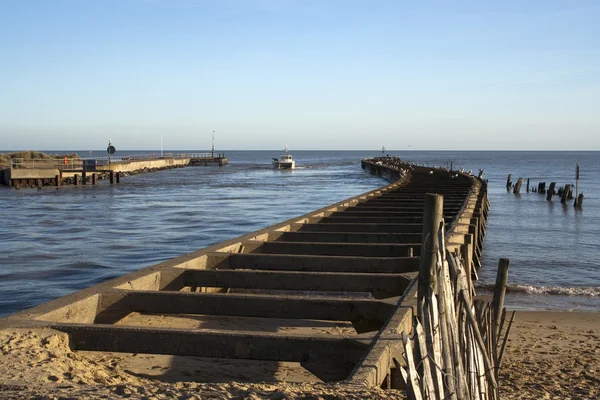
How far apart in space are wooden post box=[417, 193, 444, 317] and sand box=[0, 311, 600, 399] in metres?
1.46

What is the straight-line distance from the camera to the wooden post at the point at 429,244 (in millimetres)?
5250

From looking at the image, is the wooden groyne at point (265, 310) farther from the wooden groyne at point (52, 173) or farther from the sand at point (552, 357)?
the wooden groyne at point (52, 173)

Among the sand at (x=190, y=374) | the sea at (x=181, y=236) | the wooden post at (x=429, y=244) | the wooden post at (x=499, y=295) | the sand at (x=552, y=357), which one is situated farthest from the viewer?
the sea at (x=181, y=236)

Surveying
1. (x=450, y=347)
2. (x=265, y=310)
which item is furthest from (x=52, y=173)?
(x=450, y=347)

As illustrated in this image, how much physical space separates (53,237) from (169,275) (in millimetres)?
15445

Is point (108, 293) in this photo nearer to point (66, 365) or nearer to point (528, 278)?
point (66, 365)

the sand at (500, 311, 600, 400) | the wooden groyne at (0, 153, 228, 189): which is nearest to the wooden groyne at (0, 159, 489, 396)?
the sand at (500, 311, 600, 400)

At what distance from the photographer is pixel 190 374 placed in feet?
18.7

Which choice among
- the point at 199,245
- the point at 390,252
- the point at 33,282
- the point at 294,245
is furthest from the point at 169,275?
the point at 199,245

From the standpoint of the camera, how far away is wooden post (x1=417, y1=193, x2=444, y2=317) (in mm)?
5250

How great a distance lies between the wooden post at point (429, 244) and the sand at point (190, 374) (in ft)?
4.80

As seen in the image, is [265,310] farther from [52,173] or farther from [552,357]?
[52,173]

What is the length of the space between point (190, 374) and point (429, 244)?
2.41 m

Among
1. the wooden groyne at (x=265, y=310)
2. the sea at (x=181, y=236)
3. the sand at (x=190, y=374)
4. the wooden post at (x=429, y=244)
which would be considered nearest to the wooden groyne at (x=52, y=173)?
the sea at (x=181, y=236)
